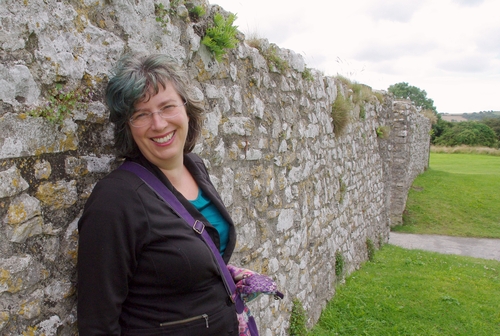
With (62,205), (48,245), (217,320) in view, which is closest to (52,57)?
(62,205)

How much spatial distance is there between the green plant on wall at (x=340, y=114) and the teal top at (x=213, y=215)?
4.16 meters

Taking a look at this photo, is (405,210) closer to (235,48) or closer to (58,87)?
(235,48)

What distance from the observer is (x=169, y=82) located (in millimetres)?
1823

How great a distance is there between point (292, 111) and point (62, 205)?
10.0 feet

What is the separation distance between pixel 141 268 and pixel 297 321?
10.2 feet

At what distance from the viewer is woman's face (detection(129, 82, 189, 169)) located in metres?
1.78

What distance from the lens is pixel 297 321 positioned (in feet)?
14.1

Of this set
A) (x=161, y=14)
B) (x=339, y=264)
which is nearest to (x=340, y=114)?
(x=339, y=264)

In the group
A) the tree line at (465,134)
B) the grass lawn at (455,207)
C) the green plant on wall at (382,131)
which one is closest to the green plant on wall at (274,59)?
the green plant on wall at (382,131)

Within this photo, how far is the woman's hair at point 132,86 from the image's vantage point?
1706 mm

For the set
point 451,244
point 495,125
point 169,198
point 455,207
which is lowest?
point 451,244

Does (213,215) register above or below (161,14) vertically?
below

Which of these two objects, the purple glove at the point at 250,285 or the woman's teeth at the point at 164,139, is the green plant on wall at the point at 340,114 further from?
the woman's teeth at the point at 164,139

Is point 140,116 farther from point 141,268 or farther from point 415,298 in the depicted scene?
point 415,298
